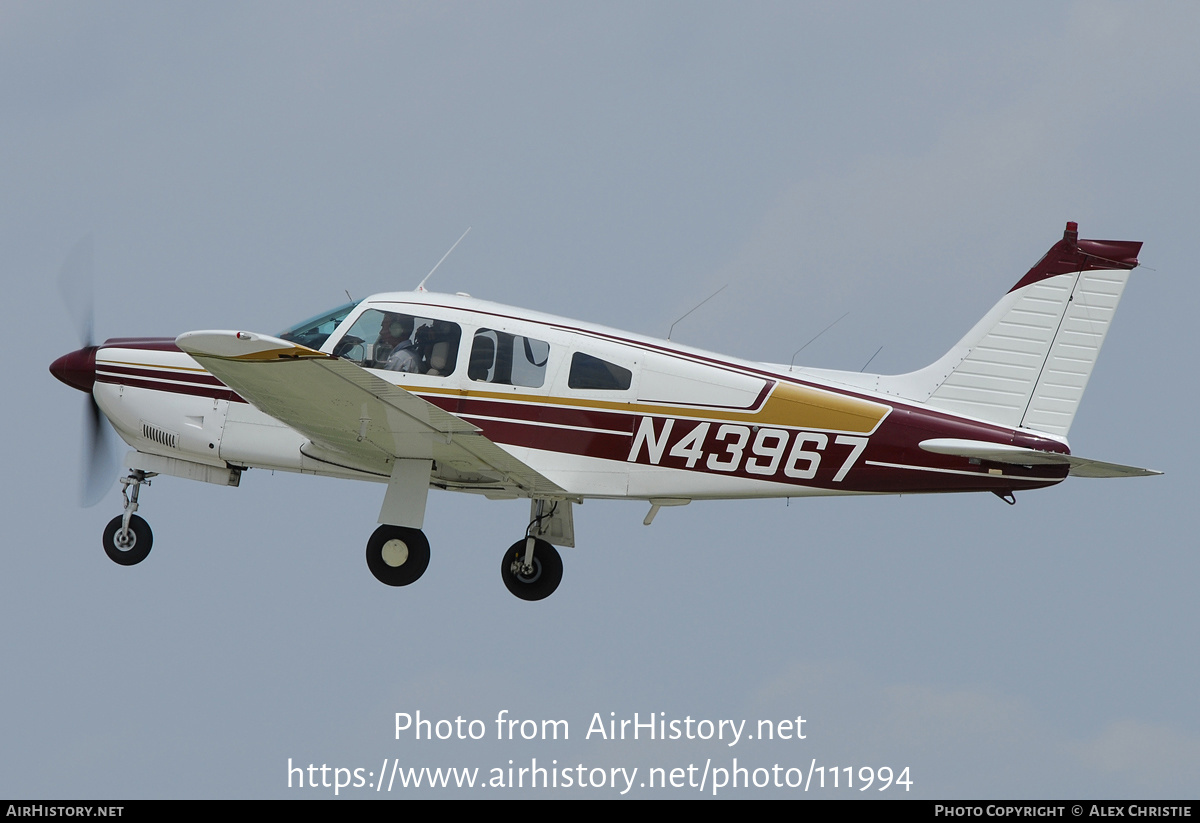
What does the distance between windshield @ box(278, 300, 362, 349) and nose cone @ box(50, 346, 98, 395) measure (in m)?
2.19

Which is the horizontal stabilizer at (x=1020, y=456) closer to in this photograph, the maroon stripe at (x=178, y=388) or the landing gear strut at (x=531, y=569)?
the landing gear strut at (x=531, y=569)

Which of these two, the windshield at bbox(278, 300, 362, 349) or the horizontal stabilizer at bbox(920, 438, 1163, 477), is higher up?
the horizontal stabilizer at bbox(920, 438, 1163, 477)

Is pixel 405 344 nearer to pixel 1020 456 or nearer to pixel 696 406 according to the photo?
pixel 696 406

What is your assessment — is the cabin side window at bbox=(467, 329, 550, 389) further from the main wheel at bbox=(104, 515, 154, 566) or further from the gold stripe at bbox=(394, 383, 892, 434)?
the main wheel at bbox=(104, 515, 154, 566)

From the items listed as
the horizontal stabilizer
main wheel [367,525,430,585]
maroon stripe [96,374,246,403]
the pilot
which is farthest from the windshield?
the horizontal stabilizer

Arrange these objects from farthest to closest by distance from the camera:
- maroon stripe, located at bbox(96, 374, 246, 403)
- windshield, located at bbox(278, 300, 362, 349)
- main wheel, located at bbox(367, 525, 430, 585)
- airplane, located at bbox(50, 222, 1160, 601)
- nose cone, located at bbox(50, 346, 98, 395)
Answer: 1. nose cone, located at bbox(50, 346, 98, 395)
2. maroon stripe, located at bbox(96, 374, 246, 403)
3. windshield, located at bbox(278, 300, 362, 349)
4. main wheel, located at bbox(367, 525, 430, 585)
5. airplane, located at bbox(50, 222, 1160, 601)

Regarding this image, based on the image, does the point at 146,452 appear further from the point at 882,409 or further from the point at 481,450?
the point at 882,409

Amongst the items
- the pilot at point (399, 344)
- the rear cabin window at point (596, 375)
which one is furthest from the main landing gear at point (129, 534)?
the rear cabin window at point (596, 375)

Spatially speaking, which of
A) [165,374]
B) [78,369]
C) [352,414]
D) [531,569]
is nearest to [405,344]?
[352,414]

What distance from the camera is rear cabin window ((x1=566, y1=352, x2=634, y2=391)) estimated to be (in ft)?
42.3

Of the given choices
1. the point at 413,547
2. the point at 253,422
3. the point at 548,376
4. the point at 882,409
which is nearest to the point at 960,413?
the point at 882,409

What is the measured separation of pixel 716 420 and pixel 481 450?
7.05 feet

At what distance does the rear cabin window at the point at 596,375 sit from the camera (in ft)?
42.3

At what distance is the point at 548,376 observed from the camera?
12945mm
